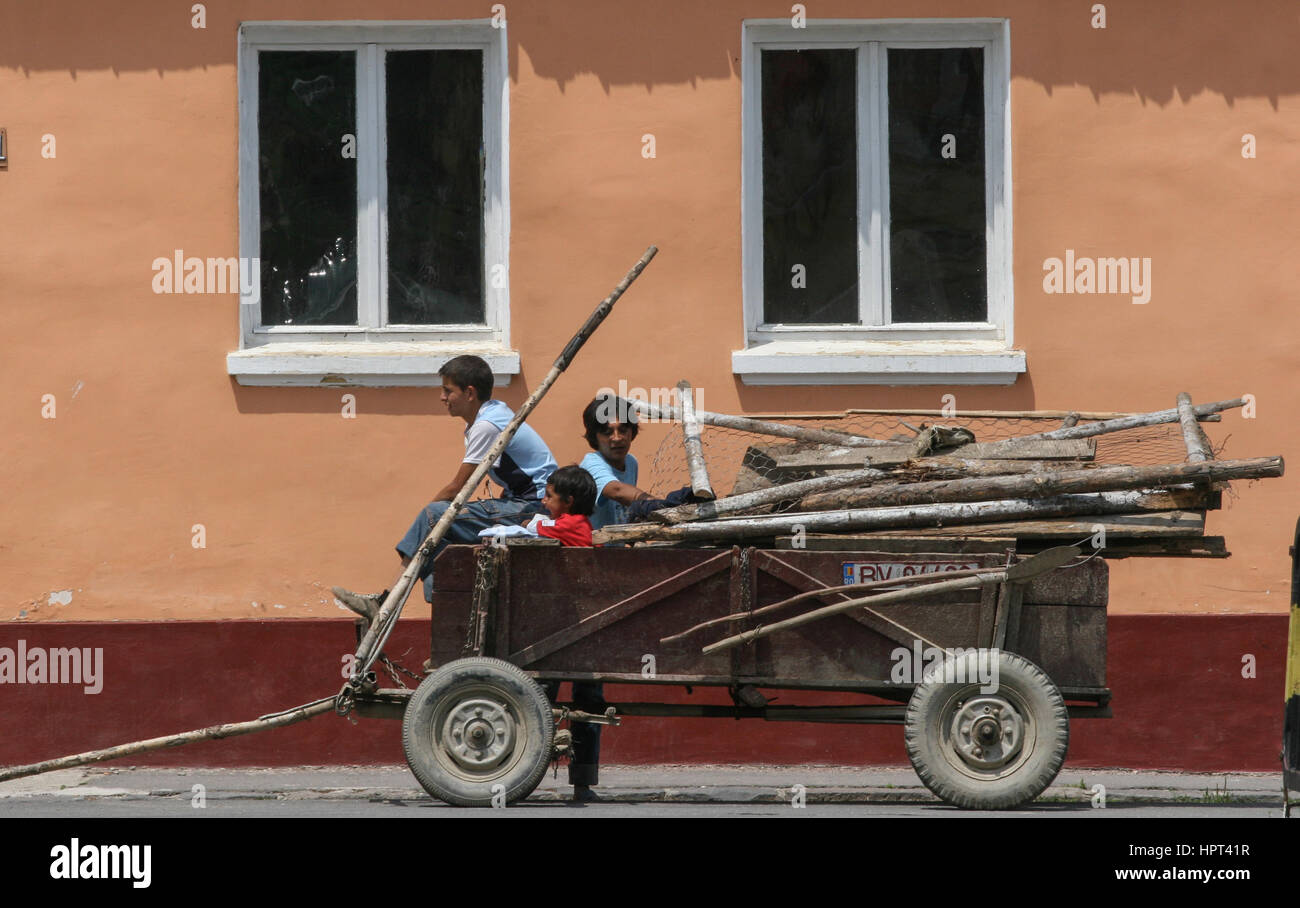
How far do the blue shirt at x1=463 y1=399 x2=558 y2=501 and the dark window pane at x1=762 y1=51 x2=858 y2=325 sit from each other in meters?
2.11

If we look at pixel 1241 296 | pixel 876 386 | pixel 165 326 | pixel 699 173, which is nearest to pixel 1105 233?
pixel 1241 296

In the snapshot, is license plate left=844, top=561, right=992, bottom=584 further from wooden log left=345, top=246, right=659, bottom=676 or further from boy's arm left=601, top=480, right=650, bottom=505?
wooden log left=345, top=246, right=659, bottom=676

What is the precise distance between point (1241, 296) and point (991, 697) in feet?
11.9

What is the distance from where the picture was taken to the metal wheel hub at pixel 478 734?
7488mm

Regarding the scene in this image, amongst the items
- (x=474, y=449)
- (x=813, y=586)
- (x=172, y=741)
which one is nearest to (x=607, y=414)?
(x=474, y=449)

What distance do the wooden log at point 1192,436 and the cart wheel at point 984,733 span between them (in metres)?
1.11

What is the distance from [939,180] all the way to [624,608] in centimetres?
391

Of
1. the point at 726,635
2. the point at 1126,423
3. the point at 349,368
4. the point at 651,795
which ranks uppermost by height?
the point at 349,368

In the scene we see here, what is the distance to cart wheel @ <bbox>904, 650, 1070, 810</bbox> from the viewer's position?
740cm

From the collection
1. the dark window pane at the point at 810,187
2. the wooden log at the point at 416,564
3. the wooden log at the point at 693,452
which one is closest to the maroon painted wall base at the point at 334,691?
the wooden log at the point at 416,564

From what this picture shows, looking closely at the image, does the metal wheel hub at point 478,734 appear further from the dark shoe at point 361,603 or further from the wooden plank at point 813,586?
the wooden plank at point 813,586

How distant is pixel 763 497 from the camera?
7746mm

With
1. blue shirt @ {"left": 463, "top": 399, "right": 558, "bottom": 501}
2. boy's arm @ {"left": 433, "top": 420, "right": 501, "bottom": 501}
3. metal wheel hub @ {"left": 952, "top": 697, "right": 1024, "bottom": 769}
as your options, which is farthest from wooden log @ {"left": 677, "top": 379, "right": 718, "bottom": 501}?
metal wheel hub @ {"left": 952, "top": 697, "right": 1024, "bottom": 769}

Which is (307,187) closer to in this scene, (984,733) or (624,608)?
(624,608)
